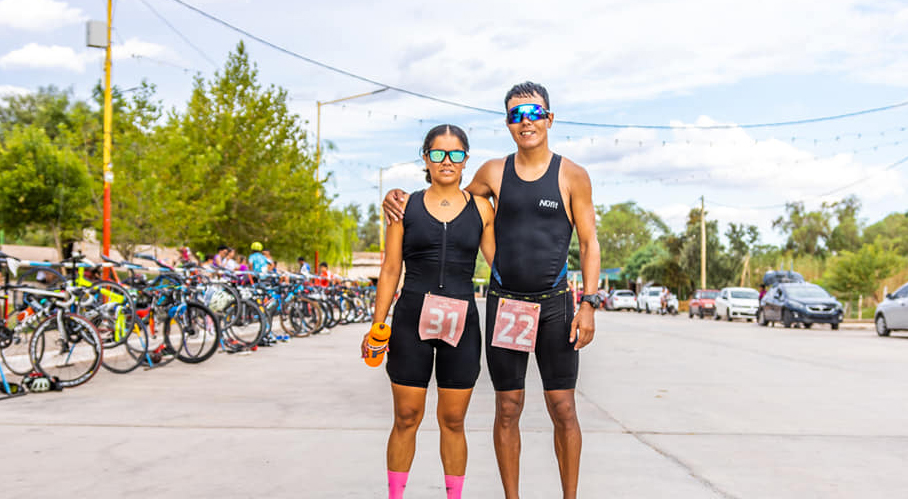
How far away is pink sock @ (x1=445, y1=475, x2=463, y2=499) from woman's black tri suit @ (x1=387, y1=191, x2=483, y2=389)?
0.40m

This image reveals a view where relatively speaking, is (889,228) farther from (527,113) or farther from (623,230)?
(527,113)

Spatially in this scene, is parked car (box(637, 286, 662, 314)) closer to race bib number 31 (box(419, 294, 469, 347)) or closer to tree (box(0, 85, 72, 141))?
tree (box(0, 85, 72, 141))

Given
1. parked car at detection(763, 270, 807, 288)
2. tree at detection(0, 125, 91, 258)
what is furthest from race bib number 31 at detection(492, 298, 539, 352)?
parked car at detection(763, 270, 807, 288)

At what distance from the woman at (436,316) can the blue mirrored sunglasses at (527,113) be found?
336 mm

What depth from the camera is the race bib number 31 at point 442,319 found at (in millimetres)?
3840

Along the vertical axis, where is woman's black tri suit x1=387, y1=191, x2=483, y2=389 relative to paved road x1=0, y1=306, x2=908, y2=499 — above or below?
above

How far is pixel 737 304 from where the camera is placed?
35.7 m

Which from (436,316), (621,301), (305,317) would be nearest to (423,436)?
(436,316)

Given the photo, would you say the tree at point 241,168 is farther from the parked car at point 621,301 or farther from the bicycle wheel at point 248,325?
the parked car at point 621,301

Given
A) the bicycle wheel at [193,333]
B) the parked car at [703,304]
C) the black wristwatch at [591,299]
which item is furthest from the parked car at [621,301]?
the black wristwatch at [591,299]

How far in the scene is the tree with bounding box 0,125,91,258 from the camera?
104 ft

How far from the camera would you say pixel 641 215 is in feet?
408

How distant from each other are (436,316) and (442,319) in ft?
0.09

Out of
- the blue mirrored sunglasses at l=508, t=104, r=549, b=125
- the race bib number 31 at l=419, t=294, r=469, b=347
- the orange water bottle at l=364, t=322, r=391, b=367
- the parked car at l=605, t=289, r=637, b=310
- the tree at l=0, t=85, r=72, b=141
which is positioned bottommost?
the parked car at l=605, t=289, r=637, b=310
